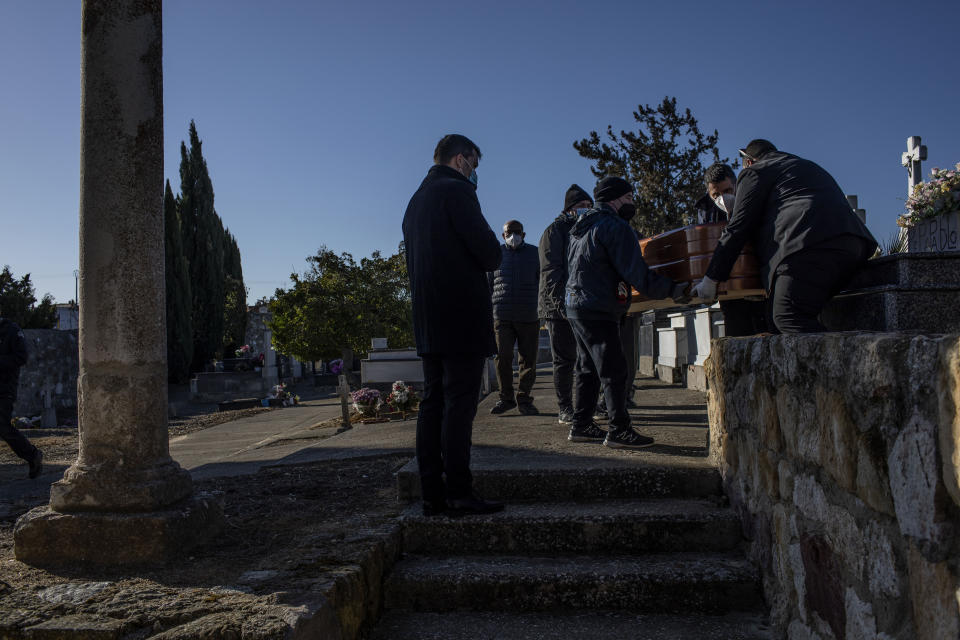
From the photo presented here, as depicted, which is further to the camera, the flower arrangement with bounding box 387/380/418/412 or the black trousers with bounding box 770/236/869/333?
the flower arrangement with bounding box 387/380/418/412

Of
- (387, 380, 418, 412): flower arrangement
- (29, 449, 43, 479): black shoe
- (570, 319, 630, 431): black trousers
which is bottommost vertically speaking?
(29, 449, 43, 479): black shoe

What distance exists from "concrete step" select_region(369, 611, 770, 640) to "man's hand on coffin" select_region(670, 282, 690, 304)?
1.69 m

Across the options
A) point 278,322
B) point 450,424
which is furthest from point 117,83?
point 278,322

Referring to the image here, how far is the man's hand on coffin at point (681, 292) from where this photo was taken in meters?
3.92

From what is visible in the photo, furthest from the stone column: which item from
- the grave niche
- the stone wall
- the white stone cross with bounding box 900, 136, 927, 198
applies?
the stone wall

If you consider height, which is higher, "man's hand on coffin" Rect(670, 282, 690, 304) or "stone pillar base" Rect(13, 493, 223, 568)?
"man's hand on coffin" Rect(670, 282, 690, 304)

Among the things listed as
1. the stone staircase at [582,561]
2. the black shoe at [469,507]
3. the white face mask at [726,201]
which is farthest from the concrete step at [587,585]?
the white face mask at [726,201]

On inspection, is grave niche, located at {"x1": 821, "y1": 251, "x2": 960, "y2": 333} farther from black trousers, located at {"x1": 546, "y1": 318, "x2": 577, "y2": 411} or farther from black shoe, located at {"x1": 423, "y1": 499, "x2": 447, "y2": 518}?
black trousers, located at {"x1": 546, "y1": 318, "x2": 577, "y2": 411}

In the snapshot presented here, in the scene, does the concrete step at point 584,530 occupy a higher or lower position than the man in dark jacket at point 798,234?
lower

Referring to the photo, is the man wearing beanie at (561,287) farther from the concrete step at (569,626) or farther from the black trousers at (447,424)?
the concrete step at (569,626)

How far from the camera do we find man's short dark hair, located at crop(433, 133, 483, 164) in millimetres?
3592

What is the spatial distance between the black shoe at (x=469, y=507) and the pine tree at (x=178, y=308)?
108ft

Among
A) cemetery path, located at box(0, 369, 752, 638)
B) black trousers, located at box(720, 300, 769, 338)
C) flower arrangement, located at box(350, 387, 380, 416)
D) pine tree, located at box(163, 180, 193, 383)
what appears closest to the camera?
cemetery path, located at box(0, 369, 752, 638)

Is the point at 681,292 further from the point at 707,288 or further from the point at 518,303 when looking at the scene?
the point at 518,303
